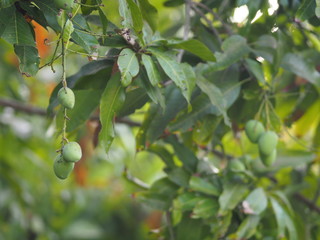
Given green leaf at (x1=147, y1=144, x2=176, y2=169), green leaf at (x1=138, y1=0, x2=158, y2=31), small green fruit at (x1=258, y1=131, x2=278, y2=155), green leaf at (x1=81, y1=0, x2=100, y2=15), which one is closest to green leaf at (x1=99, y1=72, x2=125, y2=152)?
green leaf at (x1=81, y1=0, x2=100, y2=15)

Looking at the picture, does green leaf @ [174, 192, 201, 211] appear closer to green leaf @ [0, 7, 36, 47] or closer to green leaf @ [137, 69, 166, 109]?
green leaf @ [137, 69, 166, 109]

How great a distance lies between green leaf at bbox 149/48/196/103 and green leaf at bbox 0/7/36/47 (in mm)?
189

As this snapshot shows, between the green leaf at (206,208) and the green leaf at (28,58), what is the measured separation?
1.69ft

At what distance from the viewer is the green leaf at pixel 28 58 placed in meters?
0.84

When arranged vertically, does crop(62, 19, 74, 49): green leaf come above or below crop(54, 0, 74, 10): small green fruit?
below

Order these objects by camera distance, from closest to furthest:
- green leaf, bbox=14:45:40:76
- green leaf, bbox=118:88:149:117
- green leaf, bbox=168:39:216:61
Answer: green leaf, bbox=14:45:40:76 → green leaf, bbox=168:39:216:61 → green leaf, bbox=118:88:149:117

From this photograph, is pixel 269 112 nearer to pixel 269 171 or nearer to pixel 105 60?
pixel 269 171

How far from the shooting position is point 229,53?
45.3 inches

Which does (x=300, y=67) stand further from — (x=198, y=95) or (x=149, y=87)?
(x=149, y=87)

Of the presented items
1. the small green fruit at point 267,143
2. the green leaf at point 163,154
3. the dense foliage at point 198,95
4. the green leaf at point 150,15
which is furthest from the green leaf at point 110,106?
the green leaf at point 163,154

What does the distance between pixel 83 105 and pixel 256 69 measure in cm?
33

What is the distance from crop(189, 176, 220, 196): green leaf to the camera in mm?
1255

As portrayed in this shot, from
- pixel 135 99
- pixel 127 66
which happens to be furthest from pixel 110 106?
pixel 135 99

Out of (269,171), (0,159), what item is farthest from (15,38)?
(0,159)
